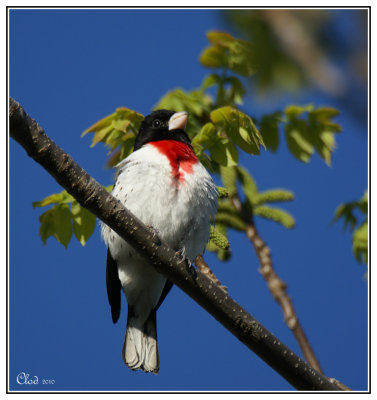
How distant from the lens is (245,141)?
13.3 ft

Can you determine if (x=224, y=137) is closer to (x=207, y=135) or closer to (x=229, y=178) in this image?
(x=207, y=135)

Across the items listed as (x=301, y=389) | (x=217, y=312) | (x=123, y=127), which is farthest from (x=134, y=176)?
(x=301, y=389)

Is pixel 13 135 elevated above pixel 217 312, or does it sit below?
above

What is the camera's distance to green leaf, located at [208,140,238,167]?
13.7 feet

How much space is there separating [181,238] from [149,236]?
126 centimetres

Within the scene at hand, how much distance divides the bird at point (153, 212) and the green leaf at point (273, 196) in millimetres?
538

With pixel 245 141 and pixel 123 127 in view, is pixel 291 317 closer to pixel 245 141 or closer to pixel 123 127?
pixel 245 141

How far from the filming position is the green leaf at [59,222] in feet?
13.6

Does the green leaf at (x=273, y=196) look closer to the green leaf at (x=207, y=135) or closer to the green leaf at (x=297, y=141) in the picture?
the green leaf at (x=297, y=141)

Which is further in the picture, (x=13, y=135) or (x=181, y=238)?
(x=181, y=238)

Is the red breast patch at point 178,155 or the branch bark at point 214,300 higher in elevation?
the red breast patch at point 178,155

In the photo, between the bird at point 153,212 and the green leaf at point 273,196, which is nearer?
the bird at point 153,212

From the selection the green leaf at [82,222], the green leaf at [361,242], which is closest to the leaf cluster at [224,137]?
the green leaf at [82,222]

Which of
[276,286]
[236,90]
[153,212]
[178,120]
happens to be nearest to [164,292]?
[153,212]
